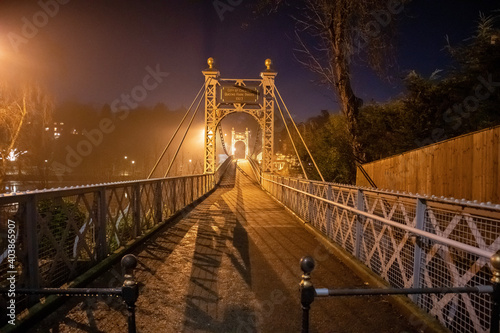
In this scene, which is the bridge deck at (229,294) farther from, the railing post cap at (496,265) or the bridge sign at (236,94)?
the bridge sign at (236,94)

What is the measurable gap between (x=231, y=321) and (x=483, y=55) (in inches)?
440

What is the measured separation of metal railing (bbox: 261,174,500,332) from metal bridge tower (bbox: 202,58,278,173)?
63.4ft

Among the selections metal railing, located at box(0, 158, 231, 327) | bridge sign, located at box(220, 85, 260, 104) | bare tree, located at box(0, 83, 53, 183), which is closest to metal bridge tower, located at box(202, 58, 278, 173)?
bridge sign, located at box(220, 85, 260, 104)

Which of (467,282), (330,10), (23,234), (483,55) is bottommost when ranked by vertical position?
(467,282)

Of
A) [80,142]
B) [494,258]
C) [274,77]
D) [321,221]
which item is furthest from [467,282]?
[80,142]

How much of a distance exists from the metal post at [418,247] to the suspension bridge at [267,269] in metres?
0.01

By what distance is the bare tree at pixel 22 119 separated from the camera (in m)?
21.2

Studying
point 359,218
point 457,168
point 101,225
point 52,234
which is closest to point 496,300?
point 359,218

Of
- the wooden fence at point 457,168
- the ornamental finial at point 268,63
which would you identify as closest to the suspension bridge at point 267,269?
the wooden fence at point 457,168

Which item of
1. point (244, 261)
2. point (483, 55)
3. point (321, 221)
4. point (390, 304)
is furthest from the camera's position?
point (483, 55)

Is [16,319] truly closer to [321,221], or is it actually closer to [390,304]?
[390,304]

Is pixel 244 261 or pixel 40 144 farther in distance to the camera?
pixel 40 144

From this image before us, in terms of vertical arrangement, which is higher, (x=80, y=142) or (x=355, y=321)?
(x=80, y=142)

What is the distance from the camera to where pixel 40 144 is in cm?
2648
